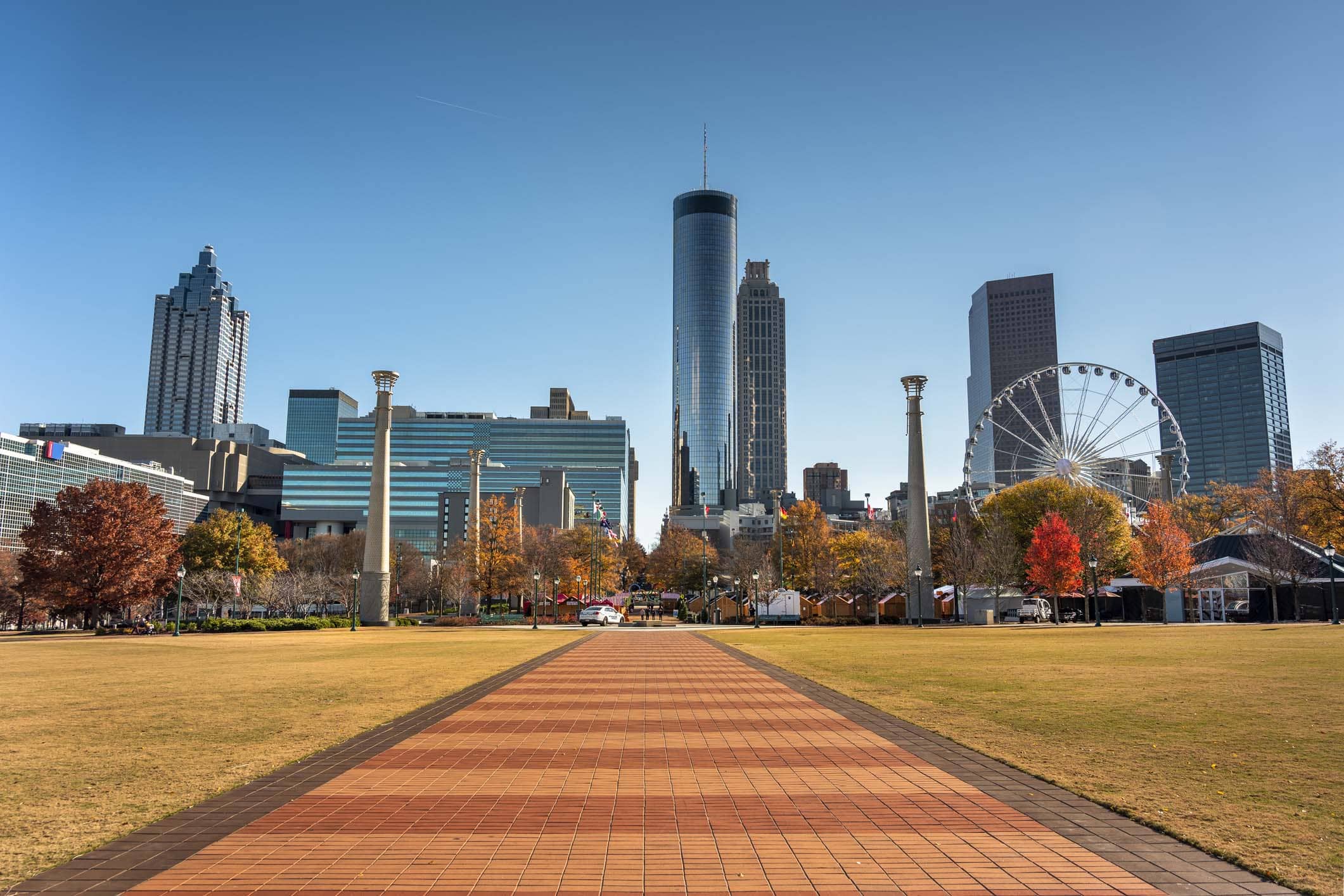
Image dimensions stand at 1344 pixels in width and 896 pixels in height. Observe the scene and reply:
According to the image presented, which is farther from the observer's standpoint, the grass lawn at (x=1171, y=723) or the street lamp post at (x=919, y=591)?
the street lamp post at (x=919, y=591)

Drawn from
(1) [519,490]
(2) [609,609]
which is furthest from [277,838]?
(1) [519,490]

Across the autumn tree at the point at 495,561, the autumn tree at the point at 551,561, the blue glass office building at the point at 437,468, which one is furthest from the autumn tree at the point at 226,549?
the blue glass office building at the point at 437,468

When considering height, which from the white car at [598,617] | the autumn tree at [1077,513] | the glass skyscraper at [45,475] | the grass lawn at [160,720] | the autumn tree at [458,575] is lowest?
the white car at [598,617]

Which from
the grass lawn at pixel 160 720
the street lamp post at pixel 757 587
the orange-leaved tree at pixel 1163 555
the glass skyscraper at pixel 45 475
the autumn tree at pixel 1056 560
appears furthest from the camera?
the glass skyscraper at pixel 45 475

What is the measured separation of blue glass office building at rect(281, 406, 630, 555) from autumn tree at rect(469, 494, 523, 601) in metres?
77.9

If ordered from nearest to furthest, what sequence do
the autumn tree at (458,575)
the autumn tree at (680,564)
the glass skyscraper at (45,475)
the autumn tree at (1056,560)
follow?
the autumn tree at (1056,560)
the autumn tree at (458,575)
the autumn tree at (680,564)
the glass skyscraper at (45,475)

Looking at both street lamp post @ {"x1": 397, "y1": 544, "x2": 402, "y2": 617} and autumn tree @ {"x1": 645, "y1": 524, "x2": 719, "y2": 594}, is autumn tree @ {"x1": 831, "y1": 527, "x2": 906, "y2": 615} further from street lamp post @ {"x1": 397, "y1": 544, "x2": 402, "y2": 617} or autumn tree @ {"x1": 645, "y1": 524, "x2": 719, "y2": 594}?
street lamp post @ {"x1": 397, "y1": 544, "x2": 402, "y2": 617}

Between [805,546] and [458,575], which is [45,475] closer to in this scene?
[458,575]

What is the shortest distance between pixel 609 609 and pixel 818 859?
63856 millimetres

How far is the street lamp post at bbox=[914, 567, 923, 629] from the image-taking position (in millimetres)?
57969

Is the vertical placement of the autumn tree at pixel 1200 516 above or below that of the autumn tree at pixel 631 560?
above

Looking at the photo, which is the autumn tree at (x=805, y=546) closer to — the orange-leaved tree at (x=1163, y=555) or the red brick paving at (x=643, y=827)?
the orange-leaved tree at (x=1163, y=555)

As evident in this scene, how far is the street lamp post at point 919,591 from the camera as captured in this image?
57969mm

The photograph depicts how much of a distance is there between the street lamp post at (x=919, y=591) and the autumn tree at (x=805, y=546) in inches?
592
